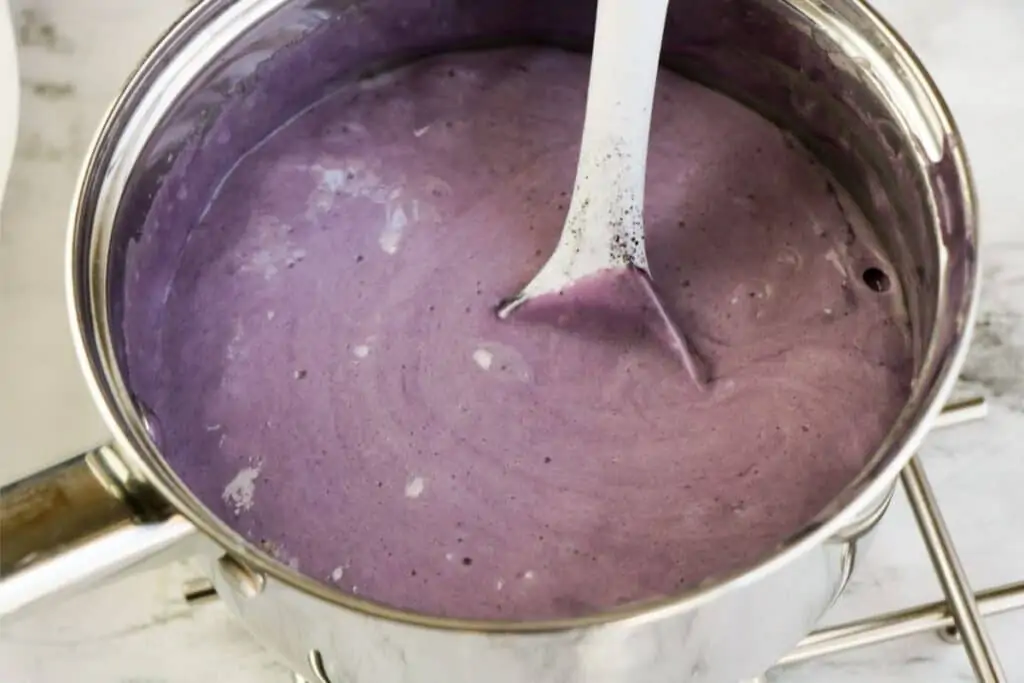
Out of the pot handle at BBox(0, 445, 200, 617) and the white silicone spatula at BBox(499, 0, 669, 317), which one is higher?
the white silicone spatula at BBox(499, 0, 669, 317)

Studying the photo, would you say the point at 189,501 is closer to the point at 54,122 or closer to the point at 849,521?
the point at 849,521

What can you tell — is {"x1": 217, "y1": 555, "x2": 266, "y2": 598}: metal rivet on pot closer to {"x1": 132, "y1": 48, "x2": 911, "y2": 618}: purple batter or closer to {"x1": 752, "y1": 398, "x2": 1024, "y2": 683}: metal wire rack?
{"x1": 132, "y1": 48, "x2": 911, "y2": 618}: purple batter

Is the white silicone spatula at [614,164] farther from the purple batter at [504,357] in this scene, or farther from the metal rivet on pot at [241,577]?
the metal rivet on pot at [241,577]

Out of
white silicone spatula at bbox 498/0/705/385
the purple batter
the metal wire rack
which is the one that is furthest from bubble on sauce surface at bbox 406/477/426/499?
the metal wire rack

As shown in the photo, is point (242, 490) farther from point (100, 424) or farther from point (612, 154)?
point (612, 154)

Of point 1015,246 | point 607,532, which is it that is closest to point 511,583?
point 607,532

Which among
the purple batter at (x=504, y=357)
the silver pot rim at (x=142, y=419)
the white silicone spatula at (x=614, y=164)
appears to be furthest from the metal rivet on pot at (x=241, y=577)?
the white silicone spatula at (x=614, y=164)
